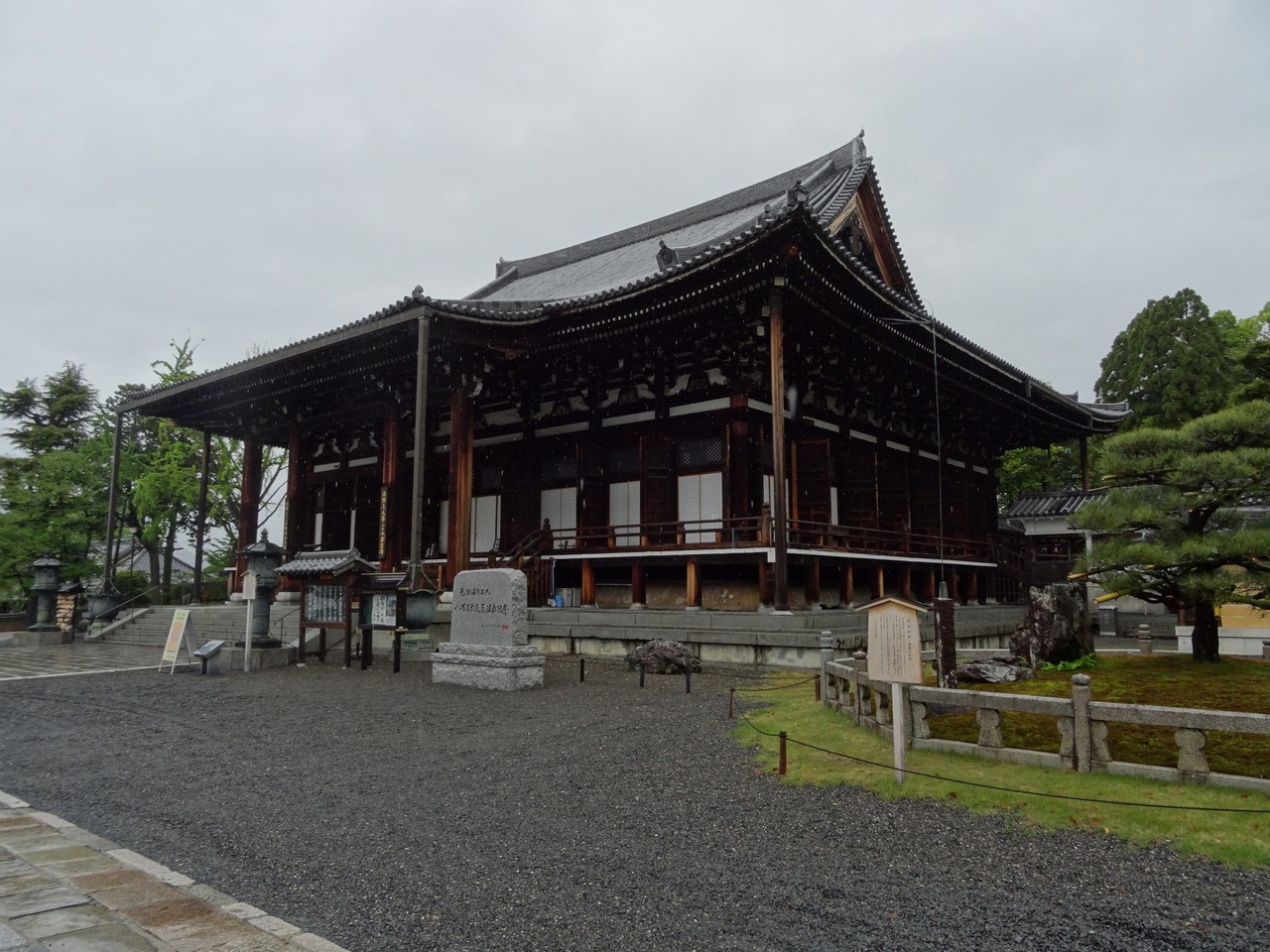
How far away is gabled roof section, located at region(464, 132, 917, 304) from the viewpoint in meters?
18.8

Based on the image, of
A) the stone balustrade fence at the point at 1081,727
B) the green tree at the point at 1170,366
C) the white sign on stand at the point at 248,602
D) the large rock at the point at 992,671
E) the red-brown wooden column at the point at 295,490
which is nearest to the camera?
the stone balustrade fence at the point at 1081,727

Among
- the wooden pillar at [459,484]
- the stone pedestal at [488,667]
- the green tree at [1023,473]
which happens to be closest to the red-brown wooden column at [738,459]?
the wooden pillar at [459,484]

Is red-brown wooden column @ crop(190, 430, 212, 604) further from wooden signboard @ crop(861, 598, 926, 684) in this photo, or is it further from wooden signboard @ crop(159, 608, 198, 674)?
wooden signboard @ crop(861, 598, 926, 684)

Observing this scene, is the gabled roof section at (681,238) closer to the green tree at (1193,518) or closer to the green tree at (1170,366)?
the green tree at (1193,518)

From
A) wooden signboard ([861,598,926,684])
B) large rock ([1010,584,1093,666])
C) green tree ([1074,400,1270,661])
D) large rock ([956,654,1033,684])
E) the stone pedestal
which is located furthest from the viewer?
the stone pedestal

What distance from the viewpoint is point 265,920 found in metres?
3.72

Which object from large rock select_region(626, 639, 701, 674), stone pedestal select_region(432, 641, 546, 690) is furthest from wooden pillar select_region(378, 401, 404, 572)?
large rock select_region(626, 639, 701, 674)

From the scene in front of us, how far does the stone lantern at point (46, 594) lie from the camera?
20.8 metres

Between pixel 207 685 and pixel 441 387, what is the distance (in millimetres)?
8283

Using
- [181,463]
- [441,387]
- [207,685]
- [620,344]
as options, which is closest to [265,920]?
[207,685]

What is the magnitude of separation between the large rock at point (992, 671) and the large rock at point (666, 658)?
4316 mm

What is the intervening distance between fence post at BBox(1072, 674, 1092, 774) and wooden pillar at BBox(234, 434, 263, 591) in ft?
71.8

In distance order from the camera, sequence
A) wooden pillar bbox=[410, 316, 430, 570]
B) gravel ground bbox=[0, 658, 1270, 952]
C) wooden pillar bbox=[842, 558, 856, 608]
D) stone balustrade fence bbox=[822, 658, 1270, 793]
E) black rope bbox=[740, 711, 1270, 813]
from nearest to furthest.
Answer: gravel ground bbox=[0, 658, 1270, 952], black rope bbox=[740, 711, 1270, 813], stone balustrade fence bbox=[822, 658, 1270, 793], wooden pillar bbox=[410, 316, 430, 570], wooden pillar bbox=[842, 558, 856, 608]

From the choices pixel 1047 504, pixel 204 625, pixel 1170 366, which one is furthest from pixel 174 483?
pixel 1170 366
